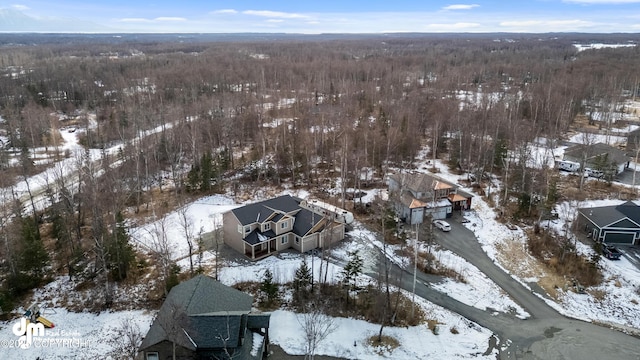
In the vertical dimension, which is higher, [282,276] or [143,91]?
[143,91]

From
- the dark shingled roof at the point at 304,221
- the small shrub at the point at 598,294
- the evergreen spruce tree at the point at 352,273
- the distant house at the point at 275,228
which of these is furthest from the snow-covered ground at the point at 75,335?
the small shrub at the point at 598,294

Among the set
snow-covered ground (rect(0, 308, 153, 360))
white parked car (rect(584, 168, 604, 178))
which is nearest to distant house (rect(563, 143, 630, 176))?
white parked car (rect(584, 168, 604, 178))

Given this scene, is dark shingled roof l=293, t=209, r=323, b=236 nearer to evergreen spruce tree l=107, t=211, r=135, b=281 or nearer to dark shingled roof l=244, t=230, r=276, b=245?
dark shingled roof l=244, t=230, r=276, b=245

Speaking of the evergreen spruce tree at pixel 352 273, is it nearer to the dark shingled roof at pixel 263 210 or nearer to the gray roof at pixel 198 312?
the gray roof at pixel 198 312

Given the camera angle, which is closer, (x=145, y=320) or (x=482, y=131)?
(x=145, y=320)

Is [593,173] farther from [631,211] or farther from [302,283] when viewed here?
[302,283]

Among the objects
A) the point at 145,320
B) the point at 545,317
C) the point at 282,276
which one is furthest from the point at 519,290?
the point at 145,320

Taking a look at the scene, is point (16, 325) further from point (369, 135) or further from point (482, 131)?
point (482, 131)
